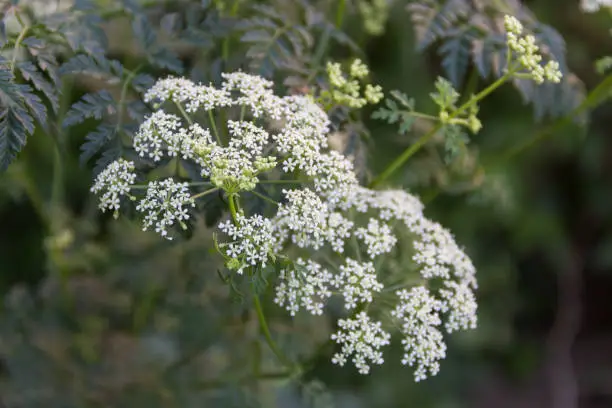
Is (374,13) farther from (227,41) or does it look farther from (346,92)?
(346,92)

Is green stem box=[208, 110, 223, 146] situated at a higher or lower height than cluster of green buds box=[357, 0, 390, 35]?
lower

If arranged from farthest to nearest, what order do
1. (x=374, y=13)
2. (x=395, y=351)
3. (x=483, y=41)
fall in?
(x=395, y=351) → (x=374, y=13) → (x=483, y=41)

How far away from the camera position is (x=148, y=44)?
6.48 feet

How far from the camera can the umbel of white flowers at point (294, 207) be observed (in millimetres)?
1465

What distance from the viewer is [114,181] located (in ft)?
4.96

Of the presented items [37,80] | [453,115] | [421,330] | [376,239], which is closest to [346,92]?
[453,115]

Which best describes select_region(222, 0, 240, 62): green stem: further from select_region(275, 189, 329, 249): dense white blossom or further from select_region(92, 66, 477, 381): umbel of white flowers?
select_region(275, 189, 329, 249): dense white blossom

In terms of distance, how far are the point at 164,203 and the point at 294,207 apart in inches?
11.2

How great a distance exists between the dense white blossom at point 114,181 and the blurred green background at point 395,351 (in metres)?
0.58

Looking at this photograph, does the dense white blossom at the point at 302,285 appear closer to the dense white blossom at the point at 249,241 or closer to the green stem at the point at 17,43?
the dense white blossom at the point at 249,241

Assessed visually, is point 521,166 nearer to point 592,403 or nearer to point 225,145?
point 592,403

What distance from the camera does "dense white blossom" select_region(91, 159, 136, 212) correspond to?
4.90 ft

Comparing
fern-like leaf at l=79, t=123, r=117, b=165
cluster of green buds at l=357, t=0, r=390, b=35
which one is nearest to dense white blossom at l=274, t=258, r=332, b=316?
fern-like leaf at l=79, t=123, r=117, b=165

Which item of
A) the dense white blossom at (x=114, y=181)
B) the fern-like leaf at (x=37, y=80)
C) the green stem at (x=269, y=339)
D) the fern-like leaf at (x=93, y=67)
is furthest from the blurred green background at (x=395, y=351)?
the dense white blossom at (x=114, y=181)
